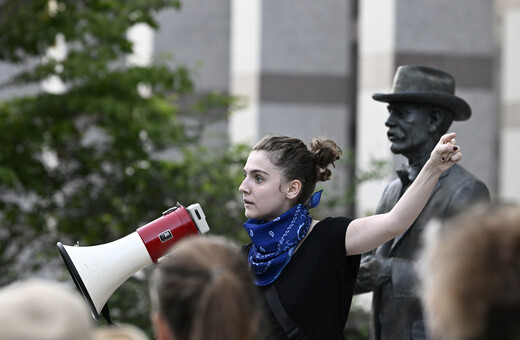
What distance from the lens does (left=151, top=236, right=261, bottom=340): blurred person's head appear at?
2.05m

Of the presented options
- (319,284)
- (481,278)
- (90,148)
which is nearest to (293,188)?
(319,284)

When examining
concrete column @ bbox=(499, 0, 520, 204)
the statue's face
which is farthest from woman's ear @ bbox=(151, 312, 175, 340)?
concrete column @ bbox=(499, 0, 520, 204)

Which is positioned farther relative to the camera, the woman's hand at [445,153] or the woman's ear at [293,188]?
the woman's ear at [293,188]

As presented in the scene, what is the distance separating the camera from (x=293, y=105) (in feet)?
38.5

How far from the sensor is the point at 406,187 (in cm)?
455

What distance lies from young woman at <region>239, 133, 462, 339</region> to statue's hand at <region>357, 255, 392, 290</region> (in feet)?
1.76

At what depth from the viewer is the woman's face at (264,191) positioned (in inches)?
150

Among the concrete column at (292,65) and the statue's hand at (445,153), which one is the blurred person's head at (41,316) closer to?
the statue's hand at (445,153)

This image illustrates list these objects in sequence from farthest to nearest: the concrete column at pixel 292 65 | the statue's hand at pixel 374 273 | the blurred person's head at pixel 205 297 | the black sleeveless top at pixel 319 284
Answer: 1. the concrete column at pixel 292 65
2. the statue's hand at pixel 374 273
3. the black sleeveless top at pixel 319 284
4. the blurred person's head at pixel 205 297

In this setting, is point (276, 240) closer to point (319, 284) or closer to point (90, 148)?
point (319, 284)

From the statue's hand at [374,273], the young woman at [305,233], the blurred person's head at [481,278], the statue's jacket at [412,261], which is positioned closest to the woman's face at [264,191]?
the young woman at [305,233]

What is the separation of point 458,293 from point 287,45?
9903mm

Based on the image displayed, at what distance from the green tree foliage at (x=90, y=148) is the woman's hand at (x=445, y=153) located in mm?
5125

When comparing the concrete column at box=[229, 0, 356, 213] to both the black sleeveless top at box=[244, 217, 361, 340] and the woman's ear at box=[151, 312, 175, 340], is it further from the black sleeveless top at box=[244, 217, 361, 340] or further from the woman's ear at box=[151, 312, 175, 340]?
the woman's ear at box=[151, 312, 175, 340]
